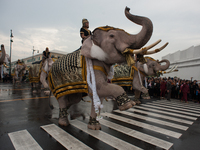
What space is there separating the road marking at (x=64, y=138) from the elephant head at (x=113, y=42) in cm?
184

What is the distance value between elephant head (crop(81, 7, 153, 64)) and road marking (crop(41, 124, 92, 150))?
6.02ft

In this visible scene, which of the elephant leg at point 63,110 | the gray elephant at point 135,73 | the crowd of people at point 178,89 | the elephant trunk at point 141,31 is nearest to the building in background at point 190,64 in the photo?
the crowd of people at point 178,89

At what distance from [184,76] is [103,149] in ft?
64.5

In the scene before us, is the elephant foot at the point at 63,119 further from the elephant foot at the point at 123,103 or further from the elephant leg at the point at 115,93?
the elephant foot at the point at 123,103

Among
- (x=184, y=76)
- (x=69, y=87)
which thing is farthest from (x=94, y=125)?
(x=184, y=76)

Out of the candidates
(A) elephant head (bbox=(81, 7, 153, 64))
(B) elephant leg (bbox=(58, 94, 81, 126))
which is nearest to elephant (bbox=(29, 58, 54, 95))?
(B) elephant leg (bbox=(58, 94, 81, 126))

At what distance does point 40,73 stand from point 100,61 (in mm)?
6669

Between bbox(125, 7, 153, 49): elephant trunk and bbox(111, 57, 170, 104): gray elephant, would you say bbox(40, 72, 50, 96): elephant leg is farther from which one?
bbox(125, 7, 153, 49): elephant trunk

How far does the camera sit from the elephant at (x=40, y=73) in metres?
7.92

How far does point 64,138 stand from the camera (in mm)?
3180

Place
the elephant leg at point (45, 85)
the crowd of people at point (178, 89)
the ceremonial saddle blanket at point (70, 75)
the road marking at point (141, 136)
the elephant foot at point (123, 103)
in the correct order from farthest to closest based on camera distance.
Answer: the crowd of people at point (178, 89), the elephant leg at point (45, 85), the ceremonial saddle blanket at point (70, 75), the road marking at point (141, 136), the elephant foot at point (123, 103)

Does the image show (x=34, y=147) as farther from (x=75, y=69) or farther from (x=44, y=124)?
(x=75, y=69)

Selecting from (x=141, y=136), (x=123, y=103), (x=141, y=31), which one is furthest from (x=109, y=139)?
(x=141, y=31)

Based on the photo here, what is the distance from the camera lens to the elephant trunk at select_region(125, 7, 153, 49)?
2734 millimetres
